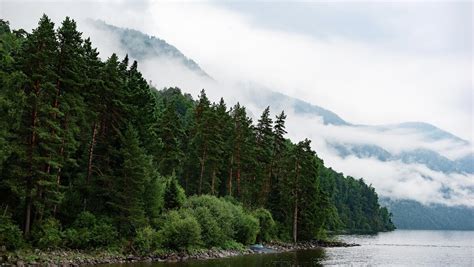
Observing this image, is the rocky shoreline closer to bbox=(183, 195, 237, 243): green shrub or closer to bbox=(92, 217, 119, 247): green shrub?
bbox=(92, 217, 119, 247): green shrub

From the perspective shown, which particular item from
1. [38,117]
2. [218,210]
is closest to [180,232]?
[218,210]

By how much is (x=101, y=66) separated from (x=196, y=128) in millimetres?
24695

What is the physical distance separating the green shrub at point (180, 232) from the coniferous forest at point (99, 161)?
12cm

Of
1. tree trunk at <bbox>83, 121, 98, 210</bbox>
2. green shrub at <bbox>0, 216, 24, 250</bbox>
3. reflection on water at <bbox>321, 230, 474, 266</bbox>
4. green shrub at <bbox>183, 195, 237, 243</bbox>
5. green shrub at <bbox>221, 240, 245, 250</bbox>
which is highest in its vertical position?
tree trunk at <bbox>83, 121, 98, 210</bbox>

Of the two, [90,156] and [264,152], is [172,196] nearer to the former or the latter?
[90,156]

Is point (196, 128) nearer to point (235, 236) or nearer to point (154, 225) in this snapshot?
point (235, 236)

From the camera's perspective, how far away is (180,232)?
52562 millimetres

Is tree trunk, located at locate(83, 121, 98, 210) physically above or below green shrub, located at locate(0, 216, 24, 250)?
above

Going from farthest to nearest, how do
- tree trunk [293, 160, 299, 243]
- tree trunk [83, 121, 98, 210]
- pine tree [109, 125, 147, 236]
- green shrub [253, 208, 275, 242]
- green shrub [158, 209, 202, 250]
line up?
tree trunk [293, 160, 299, 243] < green shrub [253, 208, 275, 242] < green shrub [158, 209, 202, 250] < tree trunk [83, 121, 98, 210] < pine tree [109, 125, 147, 236]

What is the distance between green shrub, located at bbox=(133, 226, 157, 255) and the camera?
49.1 meters

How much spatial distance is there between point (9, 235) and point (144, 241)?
14142 millimetres

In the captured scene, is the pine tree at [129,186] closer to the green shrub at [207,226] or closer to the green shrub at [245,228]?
the green shrub at [207,226]

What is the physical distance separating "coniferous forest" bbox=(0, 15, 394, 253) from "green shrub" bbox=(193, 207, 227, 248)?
133mm

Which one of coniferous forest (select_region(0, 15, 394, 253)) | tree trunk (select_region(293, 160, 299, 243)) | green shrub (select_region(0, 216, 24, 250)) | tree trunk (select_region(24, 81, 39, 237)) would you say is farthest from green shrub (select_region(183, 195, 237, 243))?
green shrub (select_region(0, 216, 24, 250))
